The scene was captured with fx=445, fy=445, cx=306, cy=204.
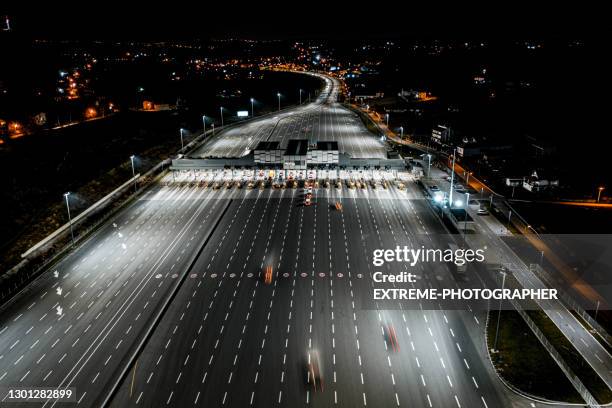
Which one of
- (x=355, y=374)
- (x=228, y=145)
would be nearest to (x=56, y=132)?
(x=228, y=145)

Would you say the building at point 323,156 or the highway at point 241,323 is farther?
the building at point 323,156

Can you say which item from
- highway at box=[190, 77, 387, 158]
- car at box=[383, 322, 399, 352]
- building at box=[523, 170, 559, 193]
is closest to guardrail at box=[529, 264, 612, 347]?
car at box=[383, 322, 399, 352]

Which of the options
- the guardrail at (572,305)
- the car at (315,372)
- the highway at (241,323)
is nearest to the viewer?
the highway at (241,323)

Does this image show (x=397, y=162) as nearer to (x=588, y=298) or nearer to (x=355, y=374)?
(x=588, y=298)

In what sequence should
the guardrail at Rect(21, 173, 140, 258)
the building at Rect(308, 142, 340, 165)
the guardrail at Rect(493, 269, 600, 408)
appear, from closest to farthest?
the guardrail at Rect(493, 269, 600, 408) < the guardrail at Rect(21, 173, 140, 258) < the building at Rect(308, 142, 340, 165)

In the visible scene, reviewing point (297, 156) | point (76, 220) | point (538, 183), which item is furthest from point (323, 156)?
point (76, 220)

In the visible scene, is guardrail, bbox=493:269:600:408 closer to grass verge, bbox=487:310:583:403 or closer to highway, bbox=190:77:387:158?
grass verge, bbox=487:310:583:403

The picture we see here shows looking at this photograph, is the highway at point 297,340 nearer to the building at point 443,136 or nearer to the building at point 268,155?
the building at point 268,155

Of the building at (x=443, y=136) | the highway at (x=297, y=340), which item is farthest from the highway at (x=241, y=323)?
the building at (x=443, y=136)
